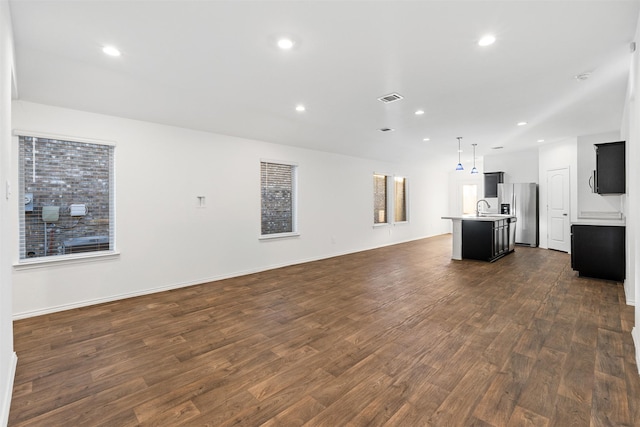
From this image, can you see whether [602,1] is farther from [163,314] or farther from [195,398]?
[163,314]

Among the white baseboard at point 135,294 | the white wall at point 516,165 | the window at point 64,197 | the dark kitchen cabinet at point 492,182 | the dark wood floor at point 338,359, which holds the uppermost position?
the white wall at point 516,165

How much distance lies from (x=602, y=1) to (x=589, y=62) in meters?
1.16

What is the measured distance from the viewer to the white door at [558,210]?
7.05 meters

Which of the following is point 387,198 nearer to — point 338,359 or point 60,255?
point 338,359

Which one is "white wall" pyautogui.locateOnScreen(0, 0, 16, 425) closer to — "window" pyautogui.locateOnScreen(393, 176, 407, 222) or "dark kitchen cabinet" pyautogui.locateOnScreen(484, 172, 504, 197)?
"window" pyautogui.locateOnScreen(393, 176, 407, 222)

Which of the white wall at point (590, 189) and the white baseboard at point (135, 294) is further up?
the white wall at point (590, 189)

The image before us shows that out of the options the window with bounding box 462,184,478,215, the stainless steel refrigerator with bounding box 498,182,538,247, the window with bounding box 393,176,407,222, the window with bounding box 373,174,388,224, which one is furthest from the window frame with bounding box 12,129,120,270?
the window with bounding box 462,184,478,215

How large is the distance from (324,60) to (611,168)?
14.5ft

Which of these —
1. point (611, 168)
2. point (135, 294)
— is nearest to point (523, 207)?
point (611, 168)

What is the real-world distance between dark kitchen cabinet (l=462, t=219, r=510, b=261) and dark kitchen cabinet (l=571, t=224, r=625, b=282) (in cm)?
144

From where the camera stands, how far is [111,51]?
103 inches

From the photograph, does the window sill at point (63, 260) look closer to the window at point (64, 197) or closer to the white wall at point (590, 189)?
the window at point (64, 197)

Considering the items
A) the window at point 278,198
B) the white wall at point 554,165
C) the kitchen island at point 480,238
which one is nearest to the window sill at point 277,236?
the window at point 278,198

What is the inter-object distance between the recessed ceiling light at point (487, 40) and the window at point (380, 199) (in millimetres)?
6072
